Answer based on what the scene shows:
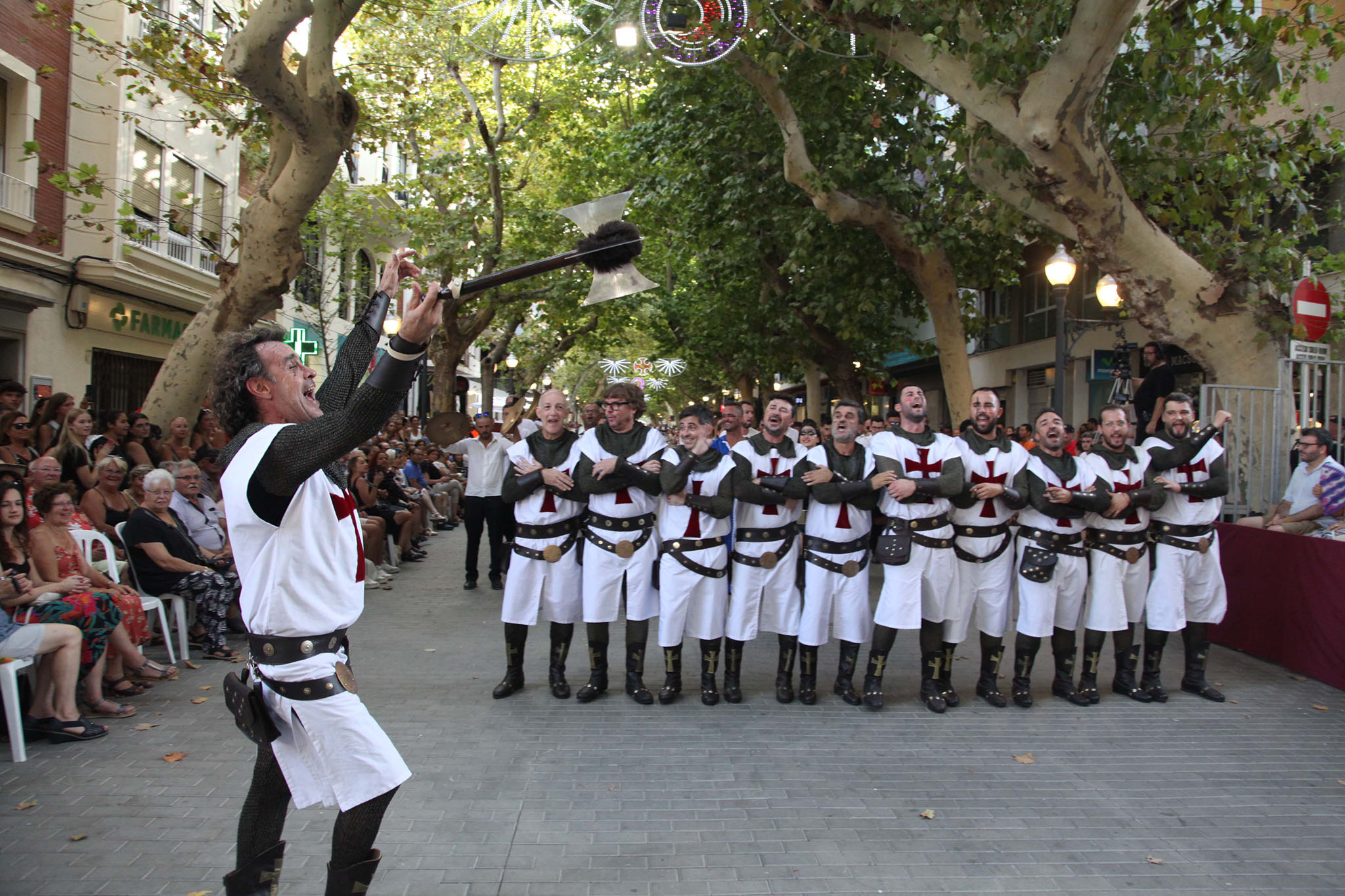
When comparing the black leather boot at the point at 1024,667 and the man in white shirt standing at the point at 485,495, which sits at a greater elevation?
the man in white shirt standing at the point at 485,495

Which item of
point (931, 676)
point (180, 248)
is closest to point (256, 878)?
point (931, 676)

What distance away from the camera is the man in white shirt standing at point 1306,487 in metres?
7.88

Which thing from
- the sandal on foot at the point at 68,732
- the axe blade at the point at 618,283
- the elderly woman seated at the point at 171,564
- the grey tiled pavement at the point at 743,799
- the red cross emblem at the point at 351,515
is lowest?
the grey tiled pavement at the point at 743,799

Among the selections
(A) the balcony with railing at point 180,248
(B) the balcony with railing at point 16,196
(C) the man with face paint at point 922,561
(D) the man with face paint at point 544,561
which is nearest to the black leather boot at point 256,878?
(D) the man with face paint at point 544,561

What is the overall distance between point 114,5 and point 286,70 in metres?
10.9

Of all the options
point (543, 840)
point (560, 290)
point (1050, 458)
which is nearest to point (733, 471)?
point (1050, 458)

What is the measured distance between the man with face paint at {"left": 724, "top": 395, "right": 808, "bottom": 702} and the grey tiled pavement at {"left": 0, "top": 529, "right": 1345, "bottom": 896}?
15.8 inches

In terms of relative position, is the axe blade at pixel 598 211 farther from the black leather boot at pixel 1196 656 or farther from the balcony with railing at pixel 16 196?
the balcony with railing at pixel 16 196

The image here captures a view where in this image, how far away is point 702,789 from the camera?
493 centimetres

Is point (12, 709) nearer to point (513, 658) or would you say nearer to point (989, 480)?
point (513, 658)

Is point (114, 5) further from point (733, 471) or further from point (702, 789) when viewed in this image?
point (702, 789)

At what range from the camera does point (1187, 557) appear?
22.6 feet

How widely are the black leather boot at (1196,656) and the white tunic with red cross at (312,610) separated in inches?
242

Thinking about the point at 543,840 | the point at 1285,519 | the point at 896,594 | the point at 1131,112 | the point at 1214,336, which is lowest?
the point at 543,840
